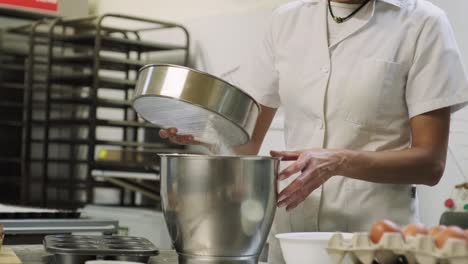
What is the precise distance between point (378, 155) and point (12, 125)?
4258 millimetres

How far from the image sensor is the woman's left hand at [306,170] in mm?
1585

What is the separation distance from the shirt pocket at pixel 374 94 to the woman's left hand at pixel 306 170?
0.22m

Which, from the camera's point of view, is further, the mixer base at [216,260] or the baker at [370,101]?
the baker at [370,101]

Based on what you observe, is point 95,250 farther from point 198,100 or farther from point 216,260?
point 198,100

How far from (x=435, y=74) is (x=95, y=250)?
0.90 meters

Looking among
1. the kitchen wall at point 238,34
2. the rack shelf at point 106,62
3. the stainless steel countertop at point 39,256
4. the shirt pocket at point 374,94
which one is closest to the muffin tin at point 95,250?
the stainless steel countertop at point 39,256

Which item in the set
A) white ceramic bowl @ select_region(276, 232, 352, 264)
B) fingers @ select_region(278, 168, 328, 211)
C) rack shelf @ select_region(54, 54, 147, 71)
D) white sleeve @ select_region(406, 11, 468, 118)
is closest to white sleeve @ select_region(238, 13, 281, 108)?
white sleeve @ select_region(406, 11, 468, 118)

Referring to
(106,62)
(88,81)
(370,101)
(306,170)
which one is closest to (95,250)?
(306,170)

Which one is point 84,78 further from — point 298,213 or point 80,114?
point 298,213

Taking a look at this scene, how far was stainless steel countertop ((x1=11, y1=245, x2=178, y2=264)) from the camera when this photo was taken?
5.31ft

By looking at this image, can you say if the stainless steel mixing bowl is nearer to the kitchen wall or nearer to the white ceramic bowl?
the white ceramic bowl

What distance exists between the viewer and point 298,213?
1.96 meters

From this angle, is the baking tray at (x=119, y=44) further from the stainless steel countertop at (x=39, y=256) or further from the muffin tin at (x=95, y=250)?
the muffin tin at (x=95, y=250)

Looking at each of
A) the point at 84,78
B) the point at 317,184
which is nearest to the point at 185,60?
the point at 84,78
